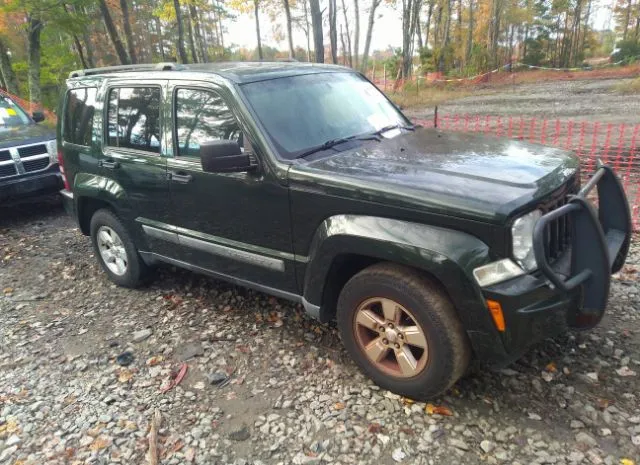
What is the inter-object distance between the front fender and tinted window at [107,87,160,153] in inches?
73.3

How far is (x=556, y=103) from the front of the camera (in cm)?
1886

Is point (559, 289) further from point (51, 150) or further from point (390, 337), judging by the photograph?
point (51, 150)

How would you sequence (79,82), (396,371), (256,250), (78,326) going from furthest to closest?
1. (79,82)
2. (78,326)
3. (256,250)
4. (396,371)

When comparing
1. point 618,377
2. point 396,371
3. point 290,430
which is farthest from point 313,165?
point 618,377

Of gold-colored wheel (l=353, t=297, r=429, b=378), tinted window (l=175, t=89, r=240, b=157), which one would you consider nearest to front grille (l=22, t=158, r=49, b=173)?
tinted window (l=175, t=89, r=240, b=157)

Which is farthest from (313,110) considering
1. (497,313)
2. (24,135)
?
(24,135)

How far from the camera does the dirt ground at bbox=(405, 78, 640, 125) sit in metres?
15.3

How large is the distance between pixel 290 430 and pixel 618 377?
2027 millimetres

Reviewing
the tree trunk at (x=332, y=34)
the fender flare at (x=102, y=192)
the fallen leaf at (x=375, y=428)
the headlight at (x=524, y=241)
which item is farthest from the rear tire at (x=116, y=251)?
the tree trunk at (x=332, y=34)

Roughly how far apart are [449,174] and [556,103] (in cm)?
1850

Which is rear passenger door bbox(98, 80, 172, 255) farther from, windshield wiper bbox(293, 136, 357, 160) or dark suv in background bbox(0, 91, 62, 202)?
dark suv in background bbox(0, 91, 62, 202)

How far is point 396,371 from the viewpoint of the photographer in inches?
121

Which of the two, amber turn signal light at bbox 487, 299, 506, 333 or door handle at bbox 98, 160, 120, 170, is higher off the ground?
door handle at bbox 98, 160, 120, 170

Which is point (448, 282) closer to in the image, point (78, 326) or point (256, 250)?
point (256, 250)
